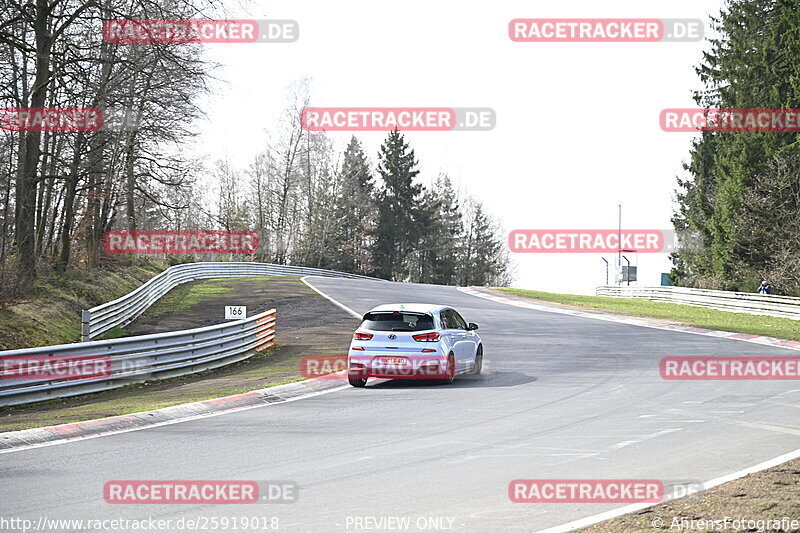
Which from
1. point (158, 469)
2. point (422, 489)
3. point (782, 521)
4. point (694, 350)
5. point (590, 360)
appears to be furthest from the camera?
point (694, 350)

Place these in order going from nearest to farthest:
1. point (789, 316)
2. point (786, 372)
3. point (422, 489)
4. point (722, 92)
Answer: point (422, 489) < point (786, 372) < point (789, 316) < point (722, 92)

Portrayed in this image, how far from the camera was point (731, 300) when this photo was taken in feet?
141

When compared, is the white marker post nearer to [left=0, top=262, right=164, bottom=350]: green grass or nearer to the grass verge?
the grass verge

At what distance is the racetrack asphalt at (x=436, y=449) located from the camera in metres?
6.88

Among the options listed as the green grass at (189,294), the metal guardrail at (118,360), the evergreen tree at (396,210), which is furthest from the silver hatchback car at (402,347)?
the evergreen tree at (396,210)

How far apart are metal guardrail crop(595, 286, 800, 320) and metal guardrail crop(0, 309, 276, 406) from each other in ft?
88.0

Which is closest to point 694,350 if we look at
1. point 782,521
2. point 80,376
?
point 80,376

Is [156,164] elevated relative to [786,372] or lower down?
elevated

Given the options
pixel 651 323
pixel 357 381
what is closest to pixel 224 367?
pixel 357 381

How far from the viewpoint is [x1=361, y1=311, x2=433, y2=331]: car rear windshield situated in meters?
15.4

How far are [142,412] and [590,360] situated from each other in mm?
11292

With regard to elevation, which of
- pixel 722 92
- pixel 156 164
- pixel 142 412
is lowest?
pixel 142 412

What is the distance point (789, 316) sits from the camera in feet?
122

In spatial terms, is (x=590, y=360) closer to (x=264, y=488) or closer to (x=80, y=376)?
(x=80, y=376)
